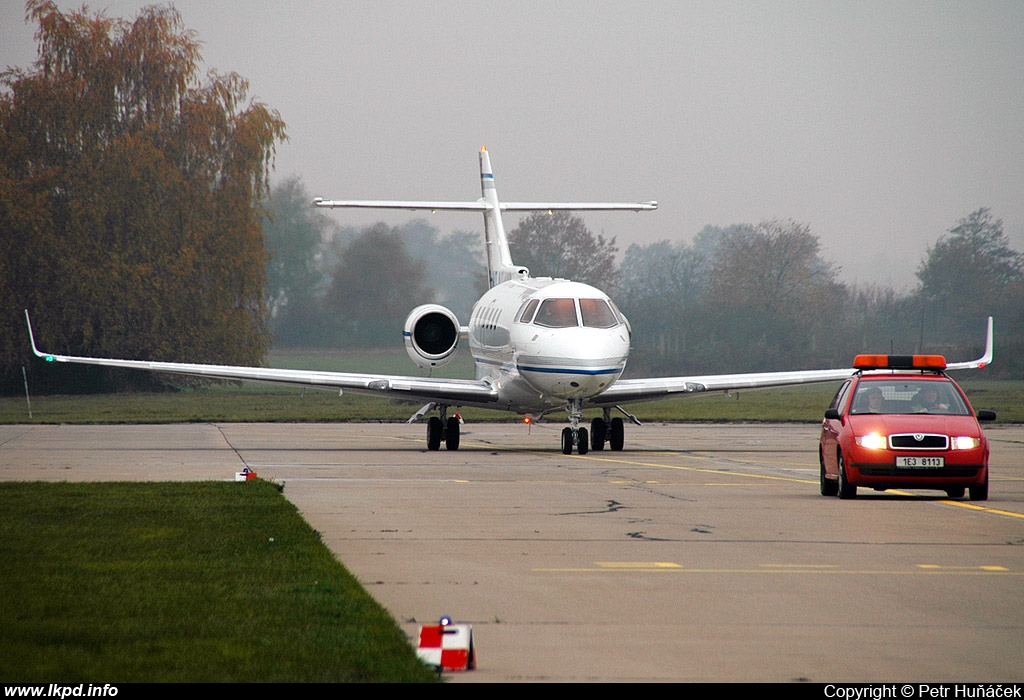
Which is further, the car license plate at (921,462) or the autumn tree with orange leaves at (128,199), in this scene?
the autumn tree with orange leaves at (128,199)

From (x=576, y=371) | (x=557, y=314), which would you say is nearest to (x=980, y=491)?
(x=576, y=371)

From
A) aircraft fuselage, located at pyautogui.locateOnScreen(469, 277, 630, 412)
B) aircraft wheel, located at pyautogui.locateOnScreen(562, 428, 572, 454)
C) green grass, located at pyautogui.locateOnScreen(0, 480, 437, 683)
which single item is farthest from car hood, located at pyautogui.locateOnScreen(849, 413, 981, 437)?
aircraft wheel, located at pyautogui.locateOnScreen(562, 428, 572, 454)

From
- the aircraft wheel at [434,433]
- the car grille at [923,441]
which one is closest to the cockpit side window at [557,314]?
the aircraft wheel at [434,433]

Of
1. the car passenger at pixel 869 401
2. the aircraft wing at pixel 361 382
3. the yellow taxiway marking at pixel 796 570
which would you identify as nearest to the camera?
the yellow taxiway marking at pixel 796 570

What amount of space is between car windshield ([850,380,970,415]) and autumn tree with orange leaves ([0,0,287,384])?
39.6 meters

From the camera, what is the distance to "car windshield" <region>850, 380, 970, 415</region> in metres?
15.1

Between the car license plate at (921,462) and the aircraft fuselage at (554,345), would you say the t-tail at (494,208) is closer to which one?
the aircraft fuselage at (554,345)

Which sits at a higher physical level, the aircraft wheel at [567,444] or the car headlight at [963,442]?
the car headlight at [963,442]

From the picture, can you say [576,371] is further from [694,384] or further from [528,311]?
[694,384]

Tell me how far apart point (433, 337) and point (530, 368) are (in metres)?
4.33

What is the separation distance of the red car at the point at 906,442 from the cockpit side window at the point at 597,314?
8399 mm

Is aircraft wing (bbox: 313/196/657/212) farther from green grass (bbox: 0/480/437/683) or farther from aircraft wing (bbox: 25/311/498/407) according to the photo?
green grass (bbox: 0/480/437/683)

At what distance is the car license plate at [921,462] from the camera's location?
14109 mm

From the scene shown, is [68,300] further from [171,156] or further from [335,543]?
[335,543]
